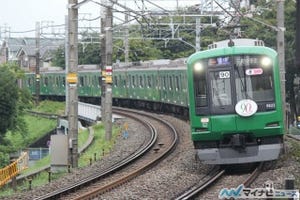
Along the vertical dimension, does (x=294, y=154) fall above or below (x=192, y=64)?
below

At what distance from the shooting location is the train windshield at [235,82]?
1478 centimetres

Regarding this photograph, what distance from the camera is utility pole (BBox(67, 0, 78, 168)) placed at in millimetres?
18500

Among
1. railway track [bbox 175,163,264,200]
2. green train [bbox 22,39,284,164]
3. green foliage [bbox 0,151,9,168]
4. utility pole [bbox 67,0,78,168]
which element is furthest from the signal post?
green foliage [bbox 0,151,9,168]

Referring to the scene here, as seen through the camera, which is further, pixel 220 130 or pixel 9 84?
pixel 9 84

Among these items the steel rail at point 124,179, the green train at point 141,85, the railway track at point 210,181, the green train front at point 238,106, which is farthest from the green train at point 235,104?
the green train at point 141,85

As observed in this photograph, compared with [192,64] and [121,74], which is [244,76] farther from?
[121,74]

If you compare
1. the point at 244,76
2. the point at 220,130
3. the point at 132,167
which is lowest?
the point at 132,167

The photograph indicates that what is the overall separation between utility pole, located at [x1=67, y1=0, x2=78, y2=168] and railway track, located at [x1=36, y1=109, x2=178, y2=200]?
1.35m

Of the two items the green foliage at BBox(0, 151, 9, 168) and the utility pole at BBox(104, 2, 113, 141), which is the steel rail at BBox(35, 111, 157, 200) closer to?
the utility pole at BBox(104, 2, 113, 141)

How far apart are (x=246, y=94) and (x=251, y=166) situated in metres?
2.42

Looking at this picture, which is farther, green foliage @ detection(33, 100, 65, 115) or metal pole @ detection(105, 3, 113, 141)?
green foliage @ detection(33, 100, 65, 115)

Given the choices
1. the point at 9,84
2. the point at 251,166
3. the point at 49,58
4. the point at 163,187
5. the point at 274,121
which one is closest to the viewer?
the point at 163,187

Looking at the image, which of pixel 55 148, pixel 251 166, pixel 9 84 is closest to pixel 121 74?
pixel 9 84

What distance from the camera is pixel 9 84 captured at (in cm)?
3666
